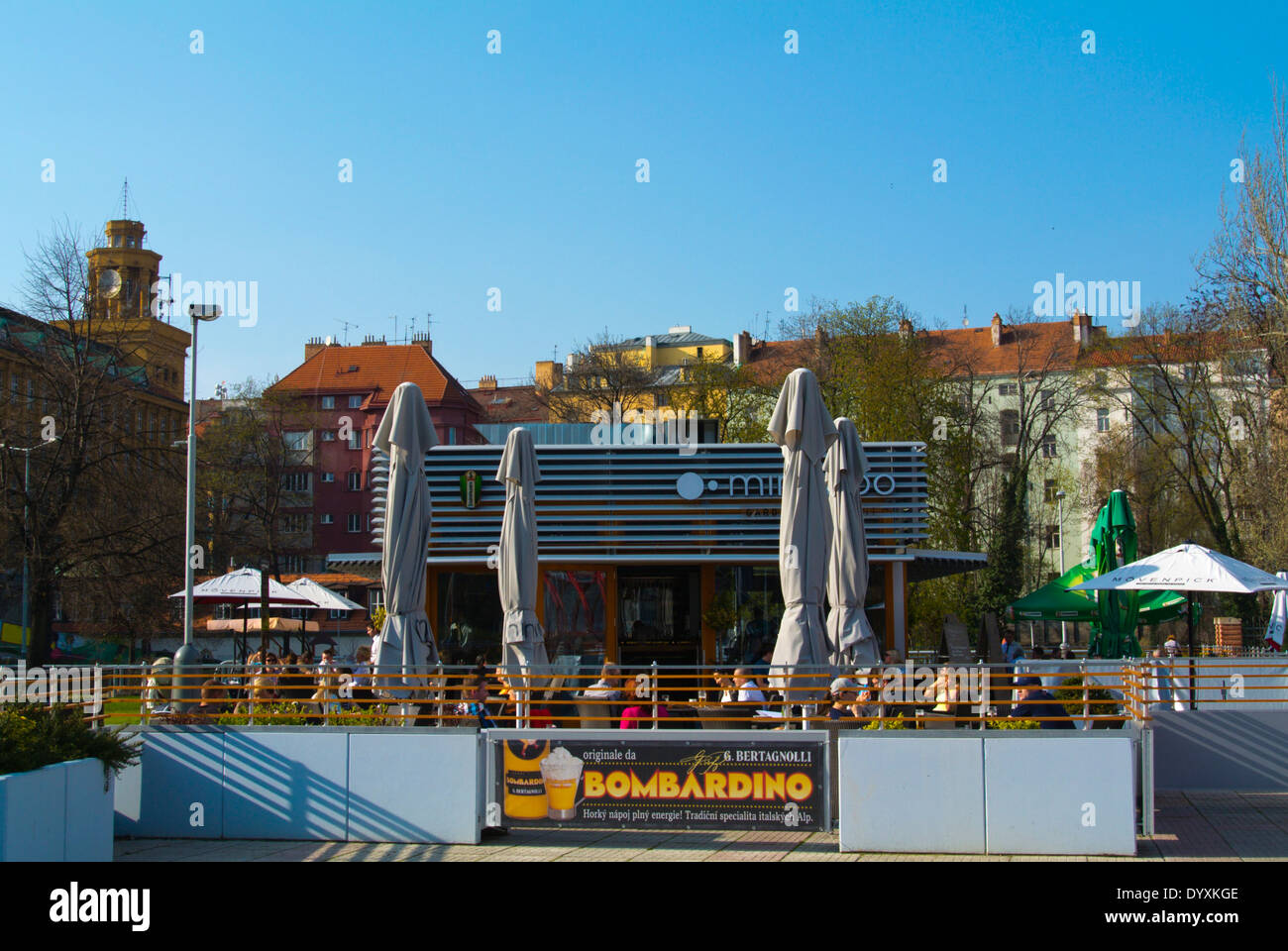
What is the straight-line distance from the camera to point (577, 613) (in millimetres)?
22438

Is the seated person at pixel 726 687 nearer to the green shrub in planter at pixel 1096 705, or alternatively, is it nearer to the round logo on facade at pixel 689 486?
the green shrub in planter at pixel 1096 705

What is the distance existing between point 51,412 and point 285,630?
41.2 feet

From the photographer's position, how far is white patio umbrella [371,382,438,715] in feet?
47.3

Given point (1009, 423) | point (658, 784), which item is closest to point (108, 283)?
point (658, 784)

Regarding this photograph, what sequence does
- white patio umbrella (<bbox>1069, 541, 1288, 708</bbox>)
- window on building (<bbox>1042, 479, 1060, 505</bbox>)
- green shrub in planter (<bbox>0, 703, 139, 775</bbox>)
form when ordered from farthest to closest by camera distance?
window on building (<bbox>1042, 479, 1060, 505</bbox>)
white patio umbrella (<bbox>1069, 541, 1288, 708</bbox>)
green shrub in planter (<bbox>0, 703, 139, 775</bbox>)

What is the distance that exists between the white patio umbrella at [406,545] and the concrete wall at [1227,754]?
27.7ft

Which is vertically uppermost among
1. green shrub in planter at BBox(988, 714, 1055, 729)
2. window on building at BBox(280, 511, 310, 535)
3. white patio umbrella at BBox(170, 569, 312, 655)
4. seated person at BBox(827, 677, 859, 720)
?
window on building at BBox(280, 511, 310, 535)

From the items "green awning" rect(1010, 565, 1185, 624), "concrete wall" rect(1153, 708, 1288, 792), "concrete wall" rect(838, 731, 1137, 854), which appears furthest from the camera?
"green awning" rect(1010, 565, 1185, 624)

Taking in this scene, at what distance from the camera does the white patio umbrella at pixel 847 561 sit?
49.7 ft

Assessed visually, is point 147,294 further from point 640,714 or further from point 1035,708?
point 1035,708

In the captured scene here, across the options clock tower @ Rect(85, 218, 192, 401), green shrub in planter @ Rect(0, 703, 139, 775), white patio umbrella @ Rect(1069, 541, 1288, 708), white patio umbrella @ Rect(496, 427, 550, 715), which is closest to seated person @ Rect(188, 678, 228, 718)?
green shrub in planter @ Rect(0, 703, 139, 775)

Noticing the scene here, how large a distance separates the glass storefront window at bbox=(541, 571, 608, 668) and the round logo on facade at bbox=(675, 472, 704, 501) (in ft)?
6.91

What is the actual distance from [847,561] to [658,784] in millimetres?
5784

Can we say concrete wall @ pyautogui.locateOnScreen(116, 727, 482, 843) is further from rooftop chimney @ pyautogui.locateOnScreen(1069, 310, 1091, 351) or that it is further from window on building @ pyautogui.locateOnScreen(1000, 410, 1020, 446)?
rooftop chimney @ pyautogui.locateOnScreen(1069, 310, 1091, 351)
